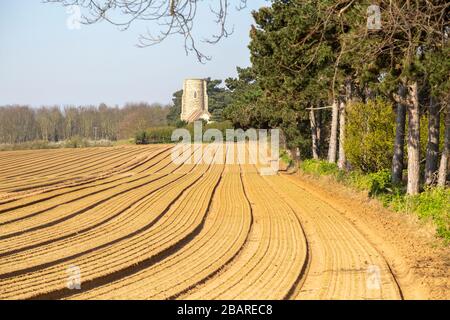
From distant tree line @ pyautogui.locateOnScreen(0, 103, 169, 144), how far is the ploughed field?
94995 millimetres

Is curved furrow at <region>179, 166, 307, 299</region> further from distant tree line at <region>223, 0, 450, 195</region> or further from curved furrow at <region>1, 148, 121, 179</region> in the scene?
curved furrow at <region>1, 148, 121, 179</region>

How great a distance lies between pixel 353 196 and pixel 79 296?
15328 millimetres

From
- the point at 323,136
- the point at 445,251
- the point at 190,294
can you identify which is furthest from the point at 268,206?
the point at 323,136

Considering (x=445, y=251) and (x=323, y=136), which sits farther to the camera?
(x=323, y=136)

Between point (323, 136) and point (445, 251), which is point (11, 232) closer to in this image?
point (445, 251)

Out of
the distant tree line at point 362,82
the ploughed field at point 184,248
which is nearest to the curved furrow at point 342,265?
the ploughed field at point 184,248

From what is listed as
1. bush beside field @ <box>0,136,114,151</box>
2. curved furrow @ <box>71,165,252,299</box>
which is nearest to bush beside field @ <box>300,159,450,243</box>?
curved furrow @ <box>71,165,252,299</box>

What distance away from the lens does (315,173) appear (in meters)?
31.5

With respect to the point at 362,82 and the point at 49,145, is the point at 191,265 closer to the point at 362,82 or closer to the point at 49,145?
the point at 362,82

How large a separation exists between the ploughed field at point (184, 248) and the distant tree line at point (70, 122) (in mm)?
94995

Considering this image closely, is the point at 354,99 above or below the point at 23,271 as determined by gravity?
above

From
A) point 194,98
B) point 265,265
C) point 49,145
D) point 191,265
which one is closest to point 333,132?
point 265,265

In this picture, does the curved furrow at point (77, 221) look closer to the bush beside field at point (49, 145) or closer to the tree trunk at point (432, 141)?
the tree trunk at point (432, 141)

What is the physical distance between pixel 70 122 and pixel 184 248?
124 m
